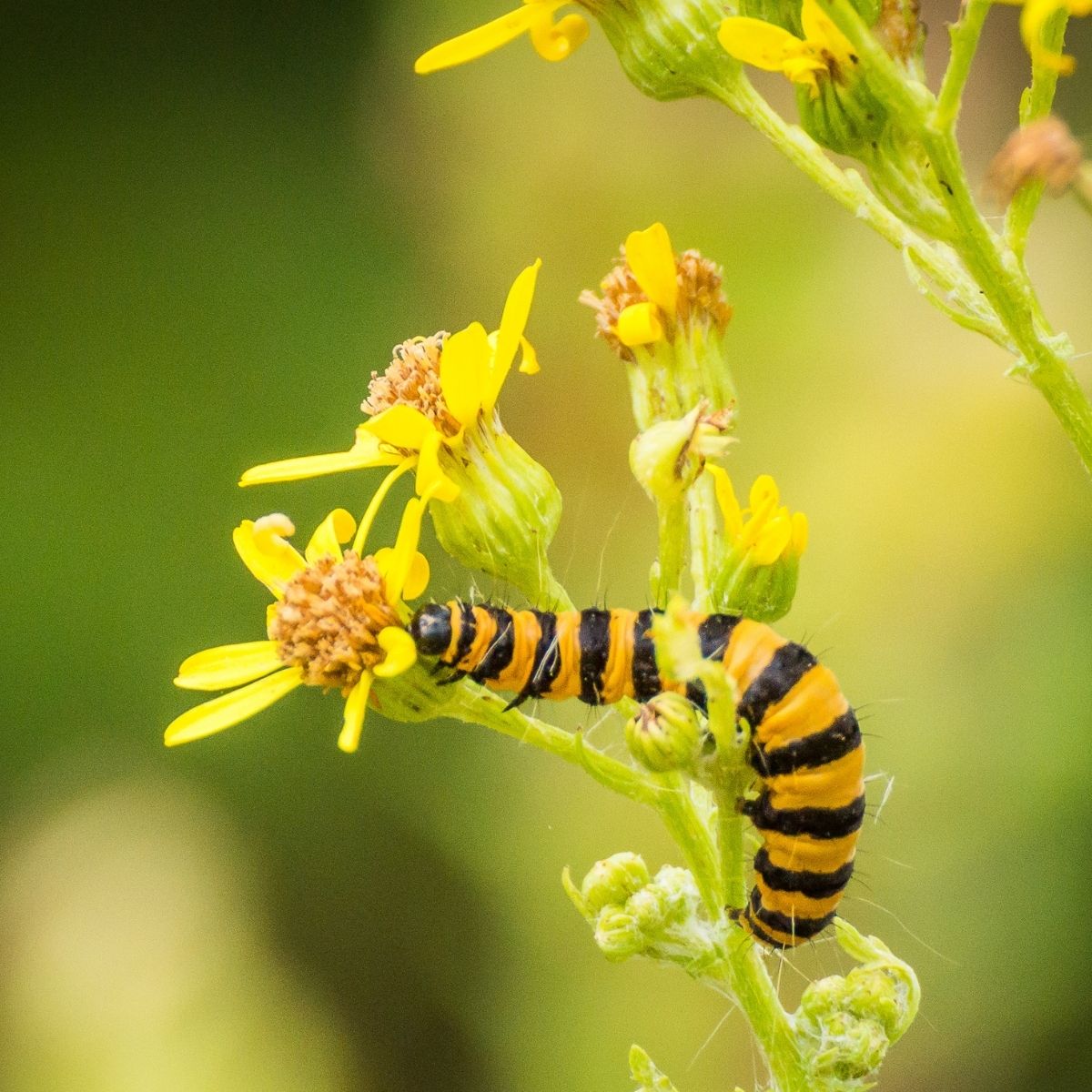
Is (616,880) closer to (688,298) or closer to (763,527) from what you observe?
(763,527)

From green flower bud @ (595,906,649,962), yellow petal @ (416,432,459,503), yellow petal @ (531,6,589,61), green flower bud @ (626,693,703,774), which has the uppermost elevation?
yellow petal @ (531,6,589,61)

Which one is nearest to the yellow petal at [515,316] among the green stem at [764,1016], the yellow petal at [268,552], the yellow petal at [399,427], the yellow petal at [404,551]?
the yellow petal at [399,427]

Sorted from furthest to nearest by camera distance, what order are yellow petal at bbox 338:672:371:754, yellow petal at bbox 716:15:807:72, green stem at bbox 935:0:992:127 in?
yellow petal at bbox 338:672:371:754, yellow petal at bbox 716:15:807:72, green stem at bbox 935:0:992:127

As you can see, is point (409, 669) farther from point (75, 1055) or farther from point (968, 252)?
point (75, 1055)

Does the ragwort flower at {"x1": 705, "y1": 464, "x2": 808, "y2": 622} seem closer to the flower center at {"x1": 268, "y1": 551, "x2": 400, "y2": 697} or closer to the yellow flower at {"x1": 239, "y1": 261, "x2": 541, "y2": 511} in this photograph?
the yellow flower at {"x1": 239, "y1": 261, "x2": 541, "y2": 511}

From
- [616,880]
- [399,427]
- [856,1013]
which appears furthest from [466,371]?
[856,1013]

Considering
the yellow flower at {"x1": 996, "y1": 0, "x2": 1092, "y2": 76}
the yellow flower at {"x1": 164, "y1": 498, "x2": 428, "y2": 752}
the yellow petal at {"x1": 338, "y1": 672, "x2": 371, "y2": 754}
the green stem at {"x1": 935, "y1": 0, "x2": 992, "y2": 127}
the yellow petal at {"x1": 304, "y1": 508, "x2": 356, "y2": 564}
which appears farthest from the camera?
the yellow petal at {"x1": 304, "y1": 508, "x2": 356, "y2": 564}

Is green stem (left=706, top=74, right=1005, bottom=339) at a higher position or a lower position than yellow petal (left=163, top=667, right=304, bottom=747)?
higher

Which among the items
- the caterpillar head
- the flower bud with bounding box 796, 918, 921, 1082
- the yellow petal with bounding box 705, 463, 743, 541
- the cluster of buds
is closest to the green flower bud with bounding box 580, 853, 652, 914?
the cluster of buds

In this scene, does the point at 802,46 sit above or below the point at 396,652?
above
